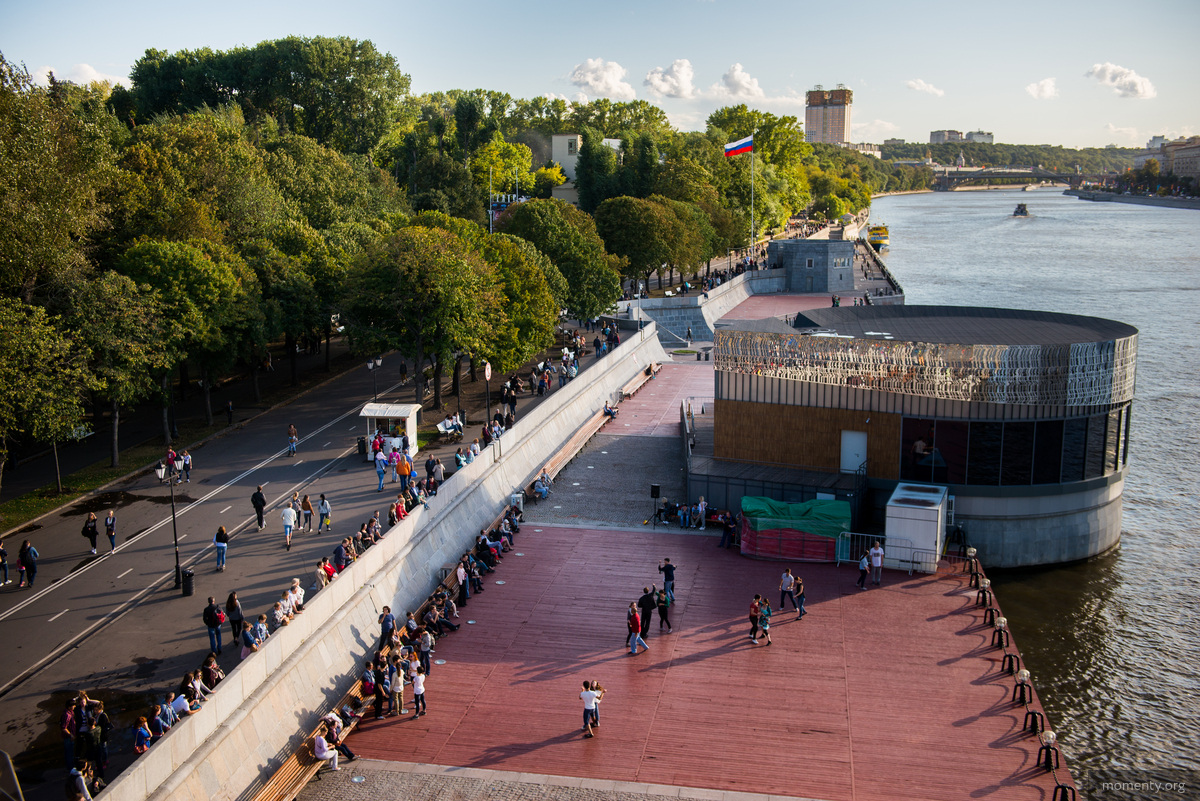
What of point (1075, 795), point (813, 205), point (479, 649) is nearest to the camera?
point (1075, 795)

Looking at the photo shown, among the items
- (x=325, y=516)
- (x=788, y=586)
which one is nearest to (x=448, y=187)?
(x=325, y=516)

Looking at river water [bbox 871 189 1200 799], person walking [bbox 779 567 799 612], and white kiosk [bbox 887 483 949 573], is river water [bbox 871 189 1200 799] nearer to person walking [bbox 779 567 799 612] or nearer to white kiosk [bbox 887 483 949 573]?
white kiosk [bbox 887 483 949 573]

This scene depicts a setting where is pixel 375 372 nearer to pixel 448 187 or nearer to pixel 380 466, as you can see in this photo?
pixel 380 466

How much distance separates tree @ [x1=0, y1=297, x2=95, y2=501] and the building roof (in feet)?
82.7

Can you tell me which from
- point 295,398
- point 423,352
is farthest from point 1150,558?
point 295,398

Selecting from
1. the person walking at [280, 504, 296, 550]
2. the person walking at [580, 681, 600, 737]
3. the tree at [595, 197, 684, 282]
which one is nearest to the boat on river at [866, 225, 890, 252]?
the tree at [595, 197, 684, 282]

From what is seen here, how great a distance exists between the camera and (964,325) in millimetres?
40031

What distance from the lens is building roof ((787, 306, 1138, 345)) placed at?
36156 millimetres

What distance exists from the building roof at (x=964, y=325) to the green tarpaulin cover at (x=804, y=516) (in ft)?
32.4

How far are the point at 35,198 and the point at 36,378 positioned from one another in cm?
903

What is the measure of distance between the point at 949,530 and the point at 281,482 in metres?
23.1

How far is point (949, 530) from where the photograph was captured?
102ft

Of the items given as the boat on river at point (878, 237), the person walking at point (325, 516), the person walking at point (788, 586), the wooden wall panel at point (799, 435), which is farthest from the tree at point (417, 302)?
the boat on river at point (878, 237)

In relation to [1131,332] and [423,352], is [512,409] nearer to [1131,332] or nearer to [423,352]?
[423,352]
